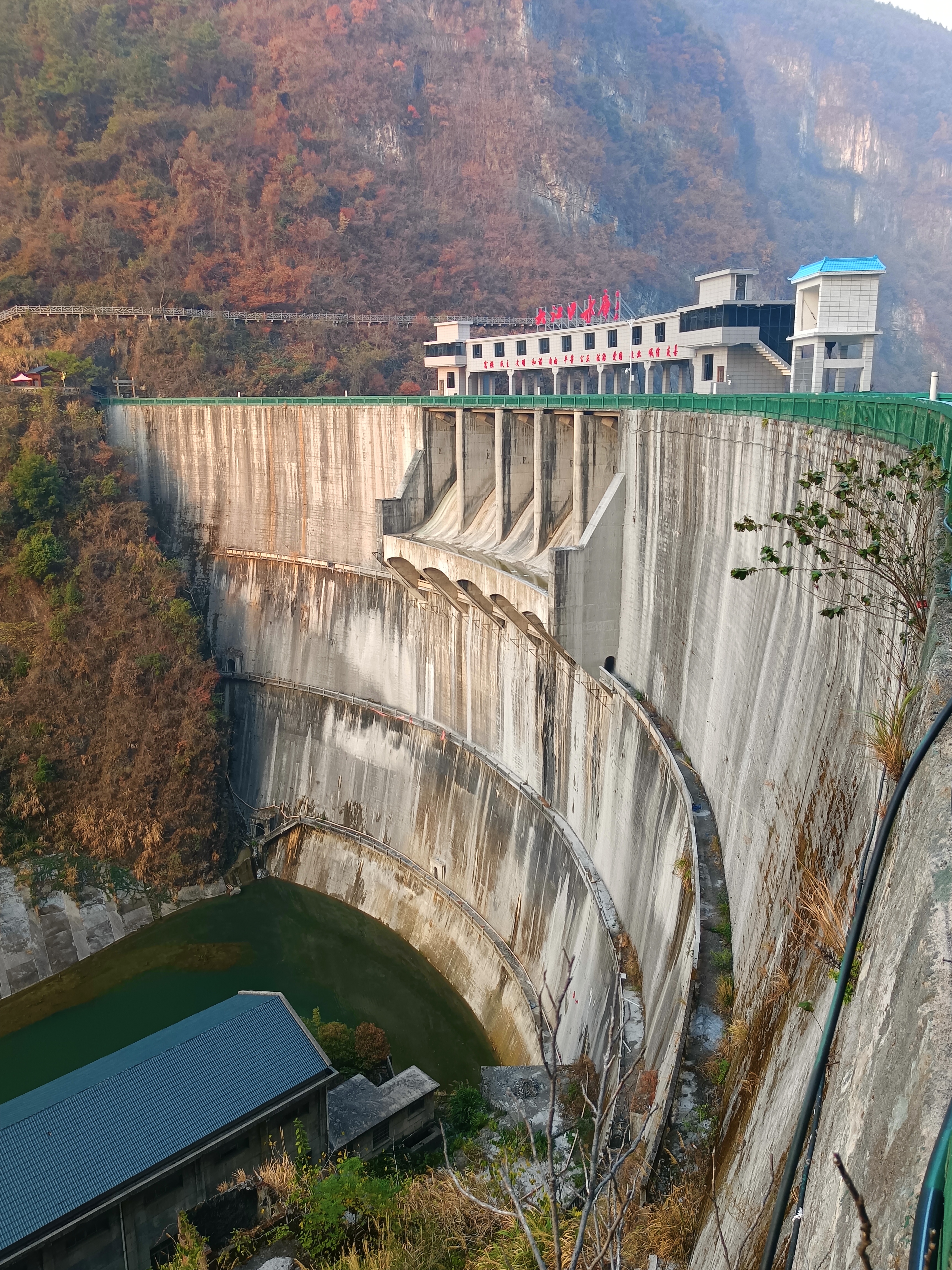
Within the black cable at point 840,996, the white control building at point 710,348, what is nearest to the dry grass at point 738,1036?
the black cable at point 840,996

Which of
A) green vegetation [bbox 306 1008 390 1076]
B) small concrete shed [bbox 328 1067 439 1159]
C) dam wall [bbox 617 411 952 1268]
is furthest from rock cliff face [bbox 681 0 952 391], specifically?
small concrete shed [bbox 328 1067 439 1159]

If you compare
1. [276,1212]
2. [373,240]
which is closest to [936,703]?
[276,1212]

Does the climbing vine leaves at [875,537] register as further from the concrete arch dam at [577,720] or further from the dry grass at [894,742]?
the dry grass at [894,742]

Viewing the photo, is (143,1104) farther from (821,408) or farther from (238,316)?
(238,316)

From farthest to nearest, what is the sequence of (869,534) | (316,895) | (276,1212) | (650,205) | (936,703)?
(650,205), (316,895), (276,1212), (869,534), (936,703)

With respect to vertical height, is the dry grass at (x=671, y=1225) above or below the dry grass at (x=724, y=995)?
below

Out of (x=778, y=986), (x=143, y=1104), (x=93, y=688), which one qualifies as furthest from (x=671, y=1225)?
(x=93, y=688)

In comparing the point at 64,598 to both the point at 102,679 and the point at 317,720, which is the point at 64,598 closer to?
the point at 102,679
